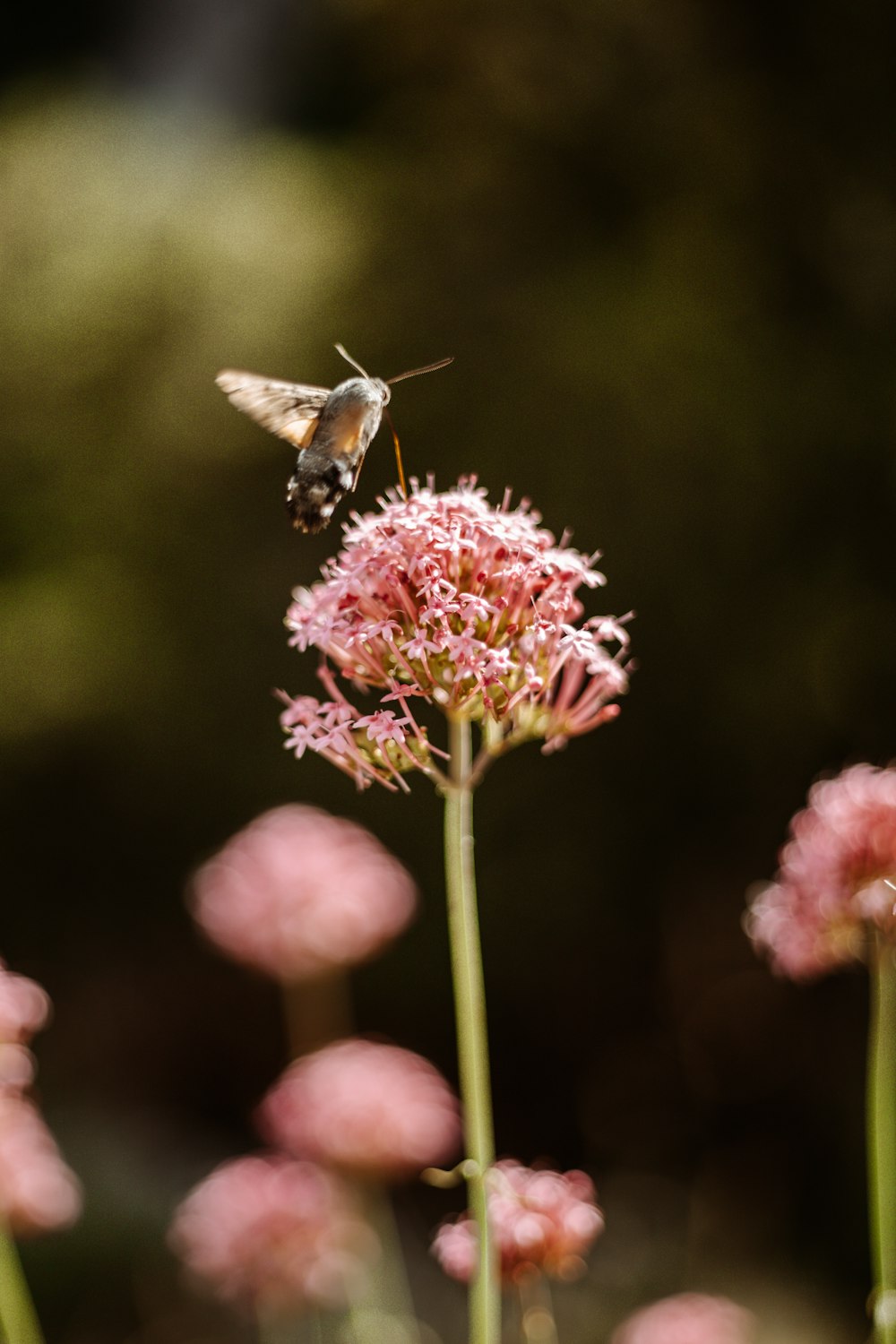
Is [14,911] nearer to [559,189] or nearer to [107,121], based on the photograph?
[107,121]

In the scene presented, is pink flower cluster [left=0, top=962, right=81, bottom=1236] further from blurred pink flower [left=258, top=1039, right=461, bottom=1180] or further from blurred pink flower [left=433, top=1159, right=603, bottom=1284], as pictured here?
blurred pink flower [left=433, top=1159, right=603, bottom=1284]

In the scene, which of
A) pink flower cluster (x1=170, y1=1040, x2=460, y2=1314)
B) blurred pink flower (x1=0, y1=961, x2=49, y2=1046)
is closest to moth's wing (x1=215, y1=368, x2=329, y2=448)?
blurred pink flower (x1=0, y1=961, x2=49, y2=1046)

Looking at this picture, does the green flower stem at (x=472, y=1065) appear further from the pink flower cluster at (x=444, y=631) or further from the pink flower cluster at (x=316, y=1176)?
the pink flower cluster at (x=316, y=1176)

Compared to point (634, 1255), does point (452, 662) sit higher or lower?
higher

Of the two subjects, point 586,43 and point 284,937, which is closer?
point 284,937

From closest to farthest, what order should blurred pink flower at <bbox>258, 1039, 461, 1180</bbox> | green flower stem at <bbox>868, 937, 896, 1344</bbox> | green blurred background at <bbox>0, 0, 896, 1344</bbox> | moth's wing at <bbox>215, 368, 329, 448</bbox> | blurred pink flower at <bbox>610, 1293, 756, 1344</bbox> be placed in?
green flower stem at <bbox>868, 937, 896, 1344</bbox>, moth's wing at <bbox>215, 368, 329, 448</bbox>, blurred pink flower at <bbox>610, 1293, 756, 1344</bbox>, blurred pink flower at <bbox>258, 1039, 461, 1180</bbox>, green blurred background at <bbox>0, 0, 896, 1344</bbox>

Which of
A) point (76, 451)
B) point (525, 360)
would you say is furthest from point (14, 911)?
point (525, 360)
